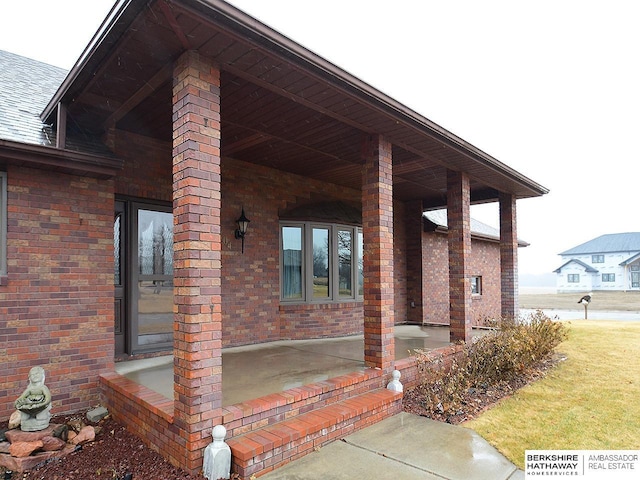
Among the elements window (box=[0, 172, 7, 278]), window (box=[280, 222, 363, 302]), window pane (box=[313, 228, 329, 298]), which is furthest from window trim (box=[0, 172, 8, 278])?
window pane (box=[313, 228, 329, 298])

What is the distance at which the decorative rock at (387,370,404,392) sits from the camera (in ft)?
16.2

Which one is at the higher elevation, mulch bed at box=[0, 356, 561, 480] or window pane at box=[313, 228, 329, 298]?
window pane at box=[313, 228, 329, 298]

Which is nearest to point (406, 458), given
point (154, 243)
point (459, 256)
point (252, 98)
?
point (252, 98)

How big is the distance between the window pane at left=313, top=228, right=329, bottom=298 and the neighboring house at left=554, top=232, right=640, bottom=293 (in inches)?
2089

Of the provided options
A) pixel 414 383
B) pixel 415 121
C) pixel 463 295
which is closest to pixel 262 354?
pixel 414 383

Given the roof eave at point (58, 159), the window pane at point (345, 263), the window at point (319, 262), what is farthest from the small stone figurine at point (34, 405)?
the window pane at point (345, 263)

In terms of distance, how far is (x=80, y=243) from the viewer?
4.73m

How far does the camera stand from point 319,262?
26.6ft

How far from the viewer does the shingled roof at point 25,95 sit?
172 inches

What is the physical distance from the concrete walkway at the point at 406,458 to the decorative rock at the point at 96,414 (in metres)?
2.26

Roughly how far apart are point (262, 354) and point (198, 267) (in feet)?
10.9

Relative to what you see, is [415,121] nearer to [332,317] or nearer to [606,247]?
[332,317]

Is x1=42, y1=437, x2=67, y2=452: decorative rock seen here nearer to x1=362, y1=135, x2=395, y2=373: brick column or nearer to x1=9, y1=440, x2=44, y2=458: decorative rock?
x1=9, y1=440, x2=44, y2=458: decorative rock

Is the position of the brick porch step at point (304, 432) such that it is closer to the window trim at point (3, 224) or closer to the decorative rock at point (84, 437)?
the decorative rock at point (84, 437)
